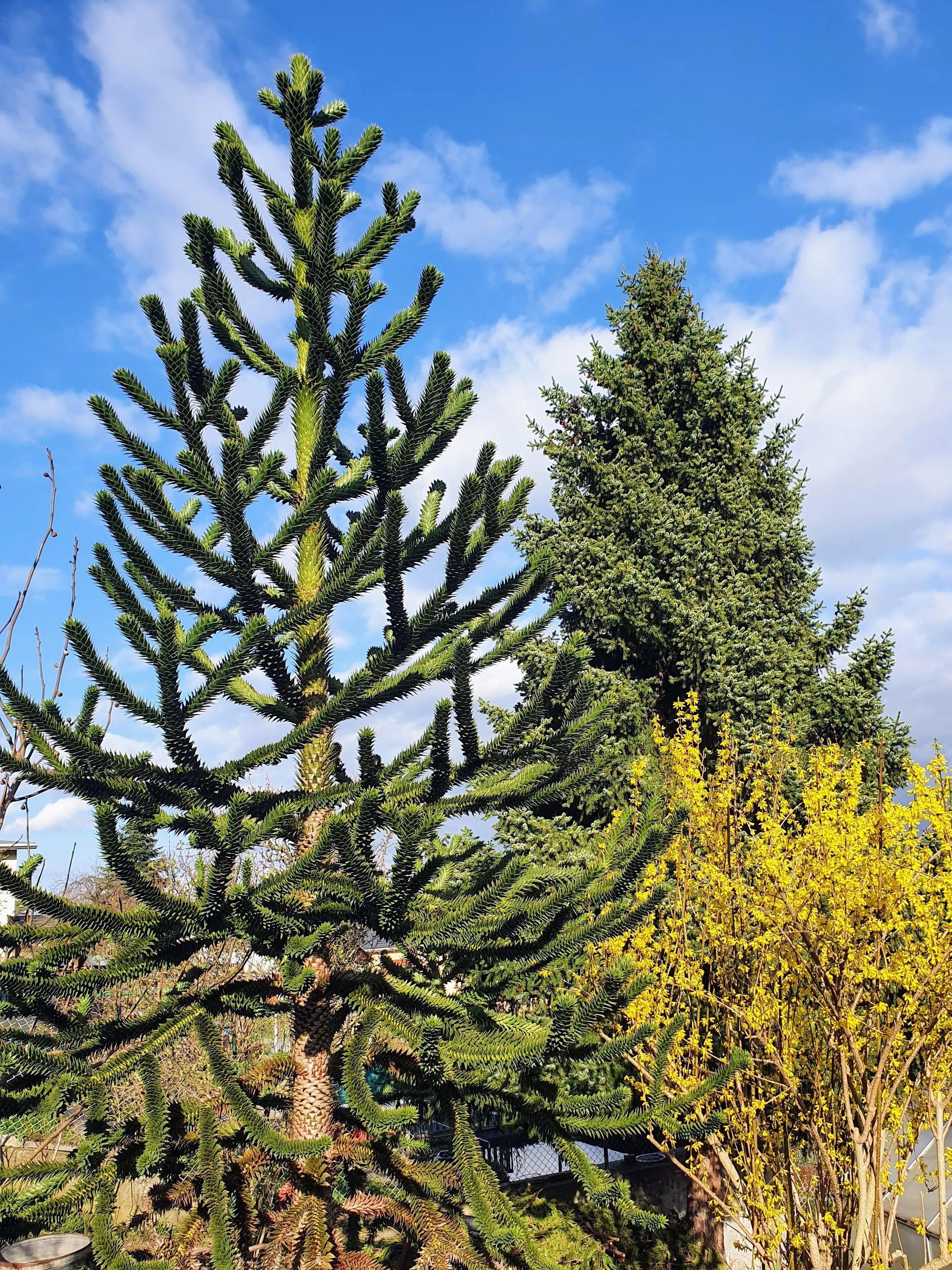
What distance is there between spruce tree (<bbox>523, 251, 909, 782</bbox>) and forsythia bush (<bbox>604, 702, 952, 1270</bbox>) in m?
3.95

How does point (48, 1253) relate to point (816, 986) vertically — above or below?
below

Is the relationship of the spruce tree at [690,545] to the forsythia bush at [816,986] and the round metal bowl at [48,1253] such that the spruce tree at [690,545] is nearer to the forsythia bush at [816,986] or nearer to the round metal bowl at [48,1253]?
the forsythia bush at [816,986]

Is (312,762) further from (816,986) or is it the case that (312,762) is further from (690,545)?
(690,545)

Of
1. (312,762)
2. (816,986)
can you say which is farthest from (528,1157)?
(312,762)

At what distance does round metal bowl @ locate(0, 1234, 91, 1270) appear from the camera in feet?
12.3

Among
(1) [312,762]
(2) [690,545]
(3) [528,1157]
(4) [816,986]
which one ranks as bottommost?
(3) [528,1157]

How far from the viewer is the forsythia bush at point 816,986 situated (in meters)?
6.61

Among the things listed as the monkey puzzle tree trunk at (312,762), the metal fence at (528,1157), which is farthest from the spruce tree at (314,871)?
the metal fence at (528,1157)

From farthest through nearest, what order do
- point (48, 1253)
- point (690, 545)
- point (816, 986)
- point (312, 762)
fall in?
1. point (690, 545)
2. point (816, 986)
3. point (312, 762)
4. point (48, 1253)

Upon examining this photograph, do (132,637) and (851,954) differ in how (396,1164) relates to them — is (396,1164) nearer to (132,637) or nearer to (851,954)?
(132,637)

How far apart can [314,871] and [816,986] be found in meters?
4.85

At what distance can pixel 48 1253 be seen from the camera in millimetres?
3846

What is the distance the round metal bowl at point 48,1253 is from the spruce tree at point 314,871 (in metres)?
0.11

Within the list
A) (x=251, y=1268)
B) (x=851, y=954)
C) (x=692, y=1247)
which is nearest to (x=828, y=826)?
(x=851, y=954)
